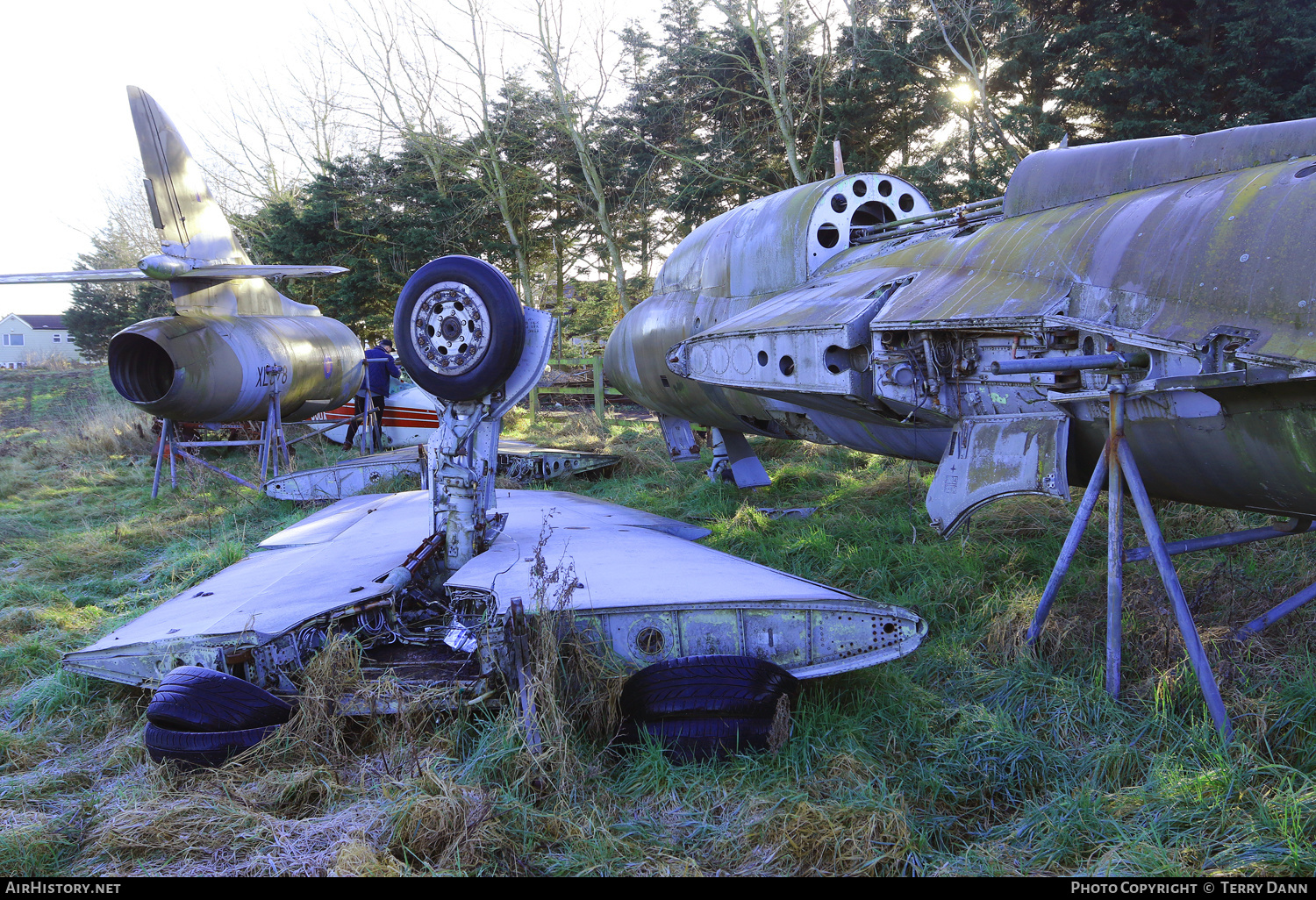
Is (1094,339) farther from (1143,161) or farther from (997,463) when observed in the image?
(1143,161)

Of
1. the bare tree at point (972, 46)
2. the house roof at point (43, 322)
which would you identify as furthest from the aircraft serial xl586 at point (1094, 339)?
the house roof at point (43, 322)

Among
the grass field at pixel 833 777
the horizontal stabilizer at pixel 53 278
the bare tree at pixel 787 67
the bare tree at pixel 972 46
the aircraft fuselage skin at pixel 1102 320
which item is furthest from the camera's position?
the bare tree at pixel 787 67

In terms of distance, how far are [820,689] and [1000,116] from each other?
1784 centimetres

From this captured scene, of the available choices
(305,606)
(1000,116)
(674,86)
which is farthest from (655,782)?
(674,86)

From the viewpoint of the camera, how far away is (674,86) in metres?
23.3

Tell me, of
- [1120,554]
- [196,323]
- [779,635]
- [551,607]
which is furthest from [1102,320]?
[196,323]

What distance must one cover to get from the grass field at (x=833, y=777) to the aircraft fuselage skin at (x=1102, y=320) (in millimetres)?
1218

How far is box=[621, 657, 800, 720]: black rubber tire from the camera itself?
150 inches

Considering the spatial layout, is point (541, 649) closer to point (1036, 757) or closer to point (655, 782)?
point (655, 782)

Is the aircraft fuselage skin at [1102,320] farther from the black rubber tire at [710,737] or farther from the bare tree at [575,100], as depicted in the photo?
the bare tree at [575,100]

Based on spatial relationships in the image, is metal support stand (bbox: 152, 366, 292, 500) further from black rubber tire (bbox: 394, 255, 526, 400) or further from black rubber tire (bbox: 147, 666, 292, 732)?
black rubber tire (bbox: 147, 666, 292, 732)

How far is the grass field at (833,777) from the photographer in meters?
3.10

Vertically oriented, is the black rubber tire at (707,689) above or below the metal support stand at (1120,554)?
below

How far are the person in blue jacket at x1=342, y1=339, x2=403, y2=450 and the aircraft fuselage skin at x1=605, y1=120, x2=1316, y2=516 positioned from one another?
38.0 feet
